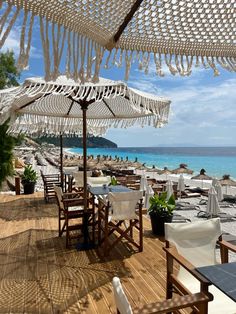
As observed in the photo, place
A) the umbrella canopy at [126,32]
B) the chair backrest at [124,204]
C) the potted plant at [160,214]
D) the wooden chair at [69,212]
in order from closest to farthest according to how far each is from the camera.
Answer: the umbrella canopy at [126,32]
the chair backrest at [124,204]
the wooden chair at [69,212]
the potted plant at [160,214]

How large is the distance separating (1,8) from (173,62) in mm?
984

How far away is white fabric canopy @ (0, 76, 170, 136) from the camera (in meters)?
3.91

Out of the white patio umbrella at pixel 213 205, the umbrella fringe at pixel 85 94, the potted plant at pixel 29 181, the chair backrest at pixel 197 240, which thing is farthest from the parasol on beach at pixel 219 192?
the chair backrest at pixel 197 240

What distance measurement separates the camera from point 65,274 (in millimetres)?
3840

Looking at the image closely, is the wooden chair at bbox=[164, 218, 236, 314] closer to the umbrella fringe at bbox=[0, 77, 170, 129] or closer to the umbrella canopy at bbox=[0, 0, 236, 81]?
the umbrella canopy at bbox=[0, 0, 236, 81]

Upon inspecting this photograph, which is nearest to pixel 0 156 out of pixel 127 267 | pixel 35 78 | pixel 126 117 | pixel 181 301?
pixel 126 117

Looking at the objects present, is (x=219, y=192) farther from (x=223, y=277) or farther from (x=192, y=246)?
(x=223, y=277)

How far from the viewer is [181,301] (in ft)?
6.23

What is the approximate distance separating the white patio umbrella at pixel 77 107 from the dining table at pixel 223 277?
2.46 m

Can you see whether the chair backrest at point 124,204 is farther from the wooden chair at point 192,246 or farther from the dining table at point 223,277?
the dining table at point 223,277

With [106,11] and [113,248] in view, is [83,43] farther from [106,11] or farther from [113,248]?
[113,248]

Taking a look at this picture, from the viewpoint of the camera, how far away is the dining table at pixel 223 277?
185 cm

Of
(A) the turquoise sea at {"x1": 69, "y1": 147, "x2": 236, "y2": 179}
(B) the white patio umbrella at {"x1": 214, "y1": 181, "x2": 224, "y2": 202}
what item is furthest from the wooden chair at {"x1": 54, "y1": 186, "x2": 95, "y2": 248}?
(A) the turquoise sea at {"x1": 69, "y1": 147, "x2": 236, "y2": 179}

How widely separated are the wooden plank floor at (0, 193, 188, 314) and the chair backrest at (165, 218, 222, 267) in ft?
2.29
